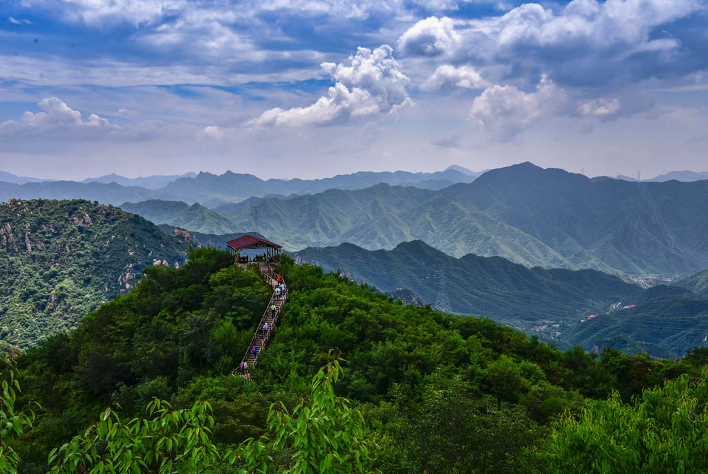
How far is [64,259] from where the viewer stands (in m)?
136

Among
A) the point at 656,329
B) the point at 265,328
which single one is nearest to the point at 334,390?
A: the point at 265,328

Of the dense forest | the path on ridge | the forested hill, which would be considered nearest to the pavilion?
the dense forest

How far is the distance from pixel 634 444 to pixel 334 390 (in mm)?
16917

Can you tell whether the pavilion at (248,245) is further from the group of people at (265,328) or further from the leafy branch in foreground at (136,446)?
the leafy branch in foreground at (136,446)

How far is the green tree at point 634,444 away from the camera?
9836mm

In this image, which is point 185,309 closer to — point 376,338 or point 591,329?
point 376,338

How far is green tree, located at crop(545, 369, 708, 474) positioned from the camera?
984 centimetres

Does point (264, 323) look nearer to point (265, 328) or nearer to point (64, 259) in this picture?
point (265, 328)

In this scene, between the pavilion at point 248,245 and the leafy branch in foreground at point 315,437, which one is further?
the pavilion at point 248,245

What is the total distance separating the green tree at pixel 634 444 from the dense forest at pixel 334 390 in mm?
49

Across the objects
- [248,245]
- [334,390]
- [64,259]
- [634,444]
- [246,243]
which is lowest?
[64,259]

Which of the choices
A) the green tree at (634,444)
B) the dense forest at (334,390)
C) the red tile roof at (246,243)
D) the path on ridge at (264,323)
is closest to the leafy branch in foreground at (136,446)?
the dense forest at (334,390)

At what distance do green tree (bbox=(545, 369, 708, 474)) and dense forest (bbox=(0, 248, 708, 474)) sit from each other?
0.16ft

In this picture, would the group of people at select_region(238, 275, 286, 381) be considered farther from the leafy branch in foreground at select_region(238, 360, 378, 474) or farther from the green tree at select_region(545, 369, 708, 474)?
the leafy branch in foreground at select_region(238, 360, 378, 474)
